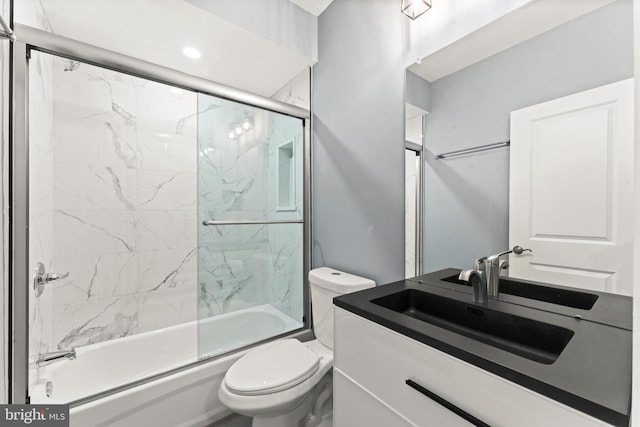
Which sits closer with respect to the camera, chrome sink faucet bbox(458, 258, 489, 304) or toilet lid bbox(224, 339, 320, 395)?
chrome sink faucet bbox(458, 258, 489, 304)

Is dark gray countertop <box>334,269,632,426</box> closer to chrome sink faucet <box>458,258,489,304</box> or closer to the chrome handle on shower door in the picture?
chrome sink faucet <box>458,258,489,304</box>

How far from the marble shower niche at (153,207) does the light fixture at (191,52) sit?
0.42 metres

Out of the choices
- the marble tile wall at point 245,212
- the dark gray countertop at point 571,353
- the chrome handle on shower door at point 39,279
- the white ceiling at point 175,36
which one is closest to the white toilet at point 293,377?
the marble tile wall at point 245,212

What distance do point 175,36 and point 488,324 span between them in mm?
2132

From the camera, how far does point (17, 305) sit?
0.99m

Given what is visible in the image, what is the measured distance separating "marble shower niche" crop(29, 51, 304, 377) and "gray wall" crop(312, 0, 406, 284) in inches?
9.4

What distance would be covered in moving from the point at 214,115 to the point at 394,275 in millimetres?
1406

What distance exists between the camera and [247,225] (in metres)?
1.80

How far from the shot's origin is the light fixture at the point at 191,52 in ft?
5.63

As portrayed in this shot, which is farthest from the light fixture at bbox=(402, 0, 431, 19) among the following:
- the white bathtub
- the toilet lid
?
the white bathtub

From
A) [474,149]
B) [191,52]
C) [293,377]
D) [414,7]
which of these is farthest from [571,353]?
[191,52]

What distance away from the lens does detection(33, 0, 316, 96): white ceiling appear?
1.36 m

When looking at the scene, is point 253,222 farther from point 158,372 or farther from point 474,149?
point 474,149

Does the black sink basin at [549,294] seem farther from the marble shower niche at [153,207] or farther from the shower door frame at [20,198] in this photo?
the shower door frame at [20,198]
